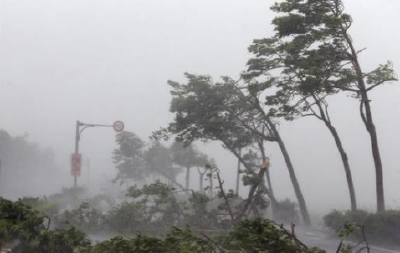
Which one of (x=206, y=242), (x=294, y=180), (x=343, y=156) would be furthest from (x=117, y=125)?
(x=206, y=242)

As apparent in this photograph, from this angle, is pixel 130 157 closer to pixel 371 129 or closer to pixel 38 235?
pixel 371 129

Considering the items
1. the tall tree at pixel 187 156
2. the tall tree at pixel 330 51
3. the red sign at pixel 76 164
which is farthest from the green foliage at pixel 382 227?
the tall tree at pixel 187 156

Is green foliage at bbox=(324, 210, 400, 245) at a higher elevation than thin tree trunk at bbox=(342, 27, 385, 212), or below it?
below

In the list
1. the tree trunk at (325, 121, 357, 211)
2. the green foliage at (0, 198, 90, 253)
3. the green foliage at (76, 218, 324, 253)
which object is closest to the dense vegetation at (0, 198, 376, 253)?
the green foliage at (76, 218, 324, 253)

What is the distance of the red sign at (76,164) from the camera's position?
1083 inches

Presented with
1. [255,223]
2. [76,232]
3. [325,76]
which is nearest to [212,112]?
[325,76]

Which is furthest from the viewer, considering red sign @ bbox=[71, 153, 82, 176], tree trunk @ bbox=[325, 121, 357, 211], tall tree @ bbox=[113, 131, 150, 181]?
tall tree @ bbox=[113, 131, 150, 181]

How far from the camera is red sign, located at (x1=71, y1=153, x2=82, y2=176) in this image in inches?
1083

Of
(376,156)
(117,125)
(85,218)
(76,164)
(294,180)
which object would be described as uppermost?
(117,125)

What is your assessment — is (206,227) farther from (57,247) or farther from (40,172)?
(40,172)

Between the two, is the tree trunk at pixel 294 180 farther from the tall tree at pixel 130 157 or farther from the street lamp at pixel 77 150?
the tall tree at pixel 130 157

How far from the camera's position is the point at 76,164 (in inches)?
1091

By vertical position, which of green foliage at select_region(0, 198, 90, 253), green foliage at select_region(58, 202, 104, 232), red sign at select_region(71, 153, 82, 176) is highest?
red sign at select_region(71, 153, 82, 176)

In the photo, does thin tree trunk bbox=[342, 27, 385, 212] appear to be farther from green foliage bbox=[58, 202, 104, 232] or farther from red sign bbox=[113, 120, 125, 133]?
red sign bbox=[113, 120, 125, 133]
